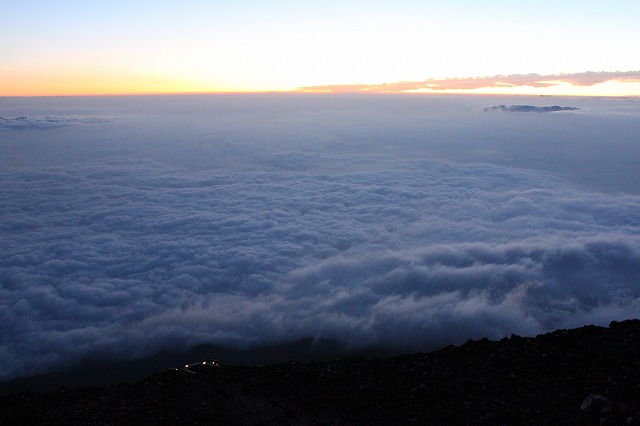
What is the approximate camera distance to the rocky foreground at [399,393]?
6684 mm

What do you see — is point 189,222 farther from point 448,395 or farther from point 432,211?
point 448,395

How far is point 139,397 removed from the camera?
754cm

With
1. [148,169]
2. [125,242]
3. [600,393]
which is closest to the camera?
[600,393]

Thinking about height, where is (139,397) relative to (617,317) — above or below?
above

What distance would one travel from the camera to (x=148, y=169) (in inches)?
1666

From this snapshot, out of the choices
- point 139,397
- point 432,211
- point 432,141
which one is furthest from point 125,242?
point 432,141

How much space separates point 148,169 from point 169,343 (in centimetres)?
3264

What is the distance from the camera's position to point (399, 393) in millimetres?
7371

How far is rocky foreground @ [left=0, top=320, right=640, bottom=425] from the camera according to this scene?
668 centimetres

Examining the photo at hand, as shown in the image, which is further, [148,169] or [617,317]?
[148,169]

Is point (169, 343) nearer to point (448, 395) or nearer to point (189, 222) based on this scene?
point (448, 395)

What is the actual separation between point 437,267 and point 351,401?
1121 cm

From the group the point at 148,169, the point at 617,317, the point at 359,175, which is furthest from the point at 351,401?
the point at 148,169

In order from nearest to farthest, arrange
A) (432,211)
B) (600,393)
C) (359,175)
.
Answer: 1. (600,393)
2. (432,211)
3. (359,175)
